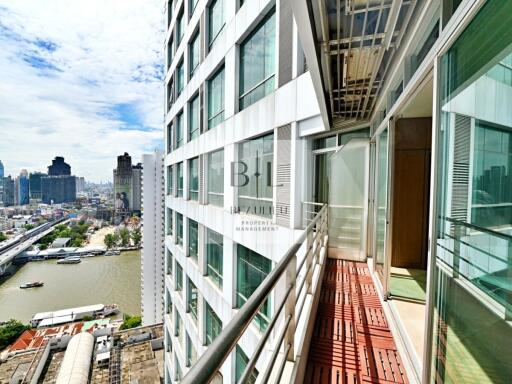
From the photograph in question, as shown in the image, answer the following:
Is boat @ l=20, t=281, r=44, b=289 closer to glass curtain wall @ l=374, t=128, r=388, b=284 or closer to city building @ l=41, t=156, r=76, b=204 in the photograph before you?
glass curtain wall @ l=374, t=128, r=388, b=284

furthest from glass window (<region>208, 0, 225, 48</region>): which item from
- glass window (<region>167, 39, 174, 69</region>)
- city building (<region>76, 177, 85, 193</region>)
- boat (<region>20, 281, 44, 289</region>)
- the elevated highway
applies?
city building (<region>76, 177, 85, 193</region>)

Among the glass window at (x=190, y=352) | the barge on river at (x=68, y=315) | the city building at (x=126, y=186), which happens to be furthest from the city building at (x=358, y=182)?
the city building at (x=126, y=186)

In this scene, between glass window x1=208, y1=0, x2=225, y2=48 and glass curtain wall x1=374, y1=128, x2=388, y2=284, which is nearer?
glass curtain wall x1=374, y1=128, x2=388, y2=284

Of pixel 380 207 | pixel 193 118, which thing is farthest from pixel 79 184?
pixel 380 207

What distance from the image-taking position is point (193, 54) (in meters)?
10.8

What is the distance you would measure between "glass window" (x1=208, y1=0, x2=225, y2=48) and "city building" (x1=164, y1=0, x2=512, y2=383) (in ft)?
0.24

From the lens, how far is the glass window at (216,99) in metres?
8.12

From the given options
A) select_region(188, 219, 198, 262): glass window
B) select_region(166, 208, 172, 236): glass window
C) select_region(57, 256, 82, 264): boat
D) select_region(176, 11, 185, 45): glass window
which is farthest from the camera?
select_region(57, 256, 82, 264): boat

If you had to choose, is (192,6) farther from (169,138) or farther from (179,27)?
(169,138)

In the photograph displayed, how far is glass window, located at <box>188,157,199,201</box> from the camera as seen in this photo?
1036 centimetres

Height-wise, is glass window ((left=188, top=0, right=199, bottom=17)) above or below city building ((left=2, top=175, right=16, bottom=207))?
above

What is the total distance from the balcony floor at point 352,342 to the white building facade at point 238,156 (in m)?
1.53

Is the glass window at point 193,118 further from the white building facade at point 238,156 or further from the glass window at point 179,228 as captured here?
the glass window at point 179,228

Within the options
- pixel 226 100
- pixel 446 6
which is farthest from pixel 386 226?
pixel 226 100
